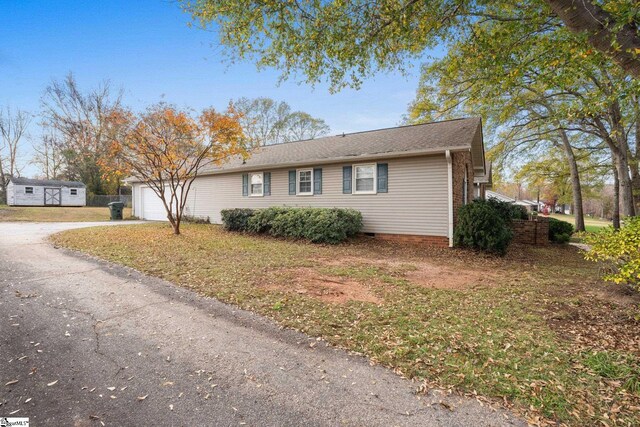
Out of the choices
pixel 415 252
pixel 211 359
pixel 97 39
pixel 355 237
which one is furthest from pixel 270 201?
pixel 211 359

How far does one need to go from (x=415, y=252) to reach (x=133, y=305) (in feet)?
23.9

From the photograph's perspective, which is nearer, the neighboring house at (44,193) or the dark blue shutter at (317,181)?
the dark blue shutter at (317,181)

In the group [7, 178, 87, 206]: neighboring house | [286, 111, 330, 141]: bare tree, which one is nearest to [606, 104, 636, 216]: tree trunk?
[286, 111, 330, 141]: bare tree

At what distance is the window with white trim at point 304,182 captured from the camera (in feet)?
39.9

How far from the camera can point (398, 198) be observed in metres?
10.4

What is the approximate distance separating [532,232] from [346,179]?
7.42m

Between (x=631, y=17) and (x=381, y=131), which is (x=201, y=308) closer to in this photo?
(x=631, y=17)

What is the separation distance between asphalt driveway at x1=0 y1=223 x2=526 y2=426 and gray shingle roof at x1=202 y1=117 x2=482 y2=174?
7.99m

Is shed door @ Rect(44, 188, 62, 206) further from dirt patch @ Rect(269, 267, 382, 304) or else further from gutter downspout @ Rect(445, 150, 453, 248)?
gutter downspout @ Rect(445, 150, 453, 248)

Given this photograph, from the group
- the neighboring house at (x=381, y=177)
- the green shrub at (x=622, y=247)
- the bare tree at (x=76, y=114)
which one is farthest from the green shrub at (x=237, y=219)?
the bare tree at (x=76, y=114)

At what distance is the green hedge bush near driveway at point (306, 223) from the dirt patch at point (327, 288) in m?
3.80

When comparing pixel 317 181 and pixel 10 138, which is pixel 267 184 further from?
pixel 10 138

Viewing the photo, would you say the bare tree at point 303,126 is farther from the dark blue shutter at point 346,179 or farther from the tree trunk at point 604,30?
the tree trunk at point 604,30

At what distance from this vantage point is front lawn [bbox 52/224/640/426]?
2404 mm
